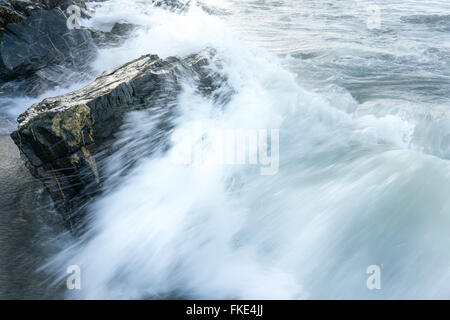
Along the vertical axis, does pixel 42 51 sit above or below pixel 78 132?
above

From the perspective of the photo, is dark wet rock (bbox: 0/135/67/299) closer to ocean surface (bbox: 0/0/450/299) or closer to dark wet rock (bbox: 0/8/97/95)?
ocean surface (bbox: 0/0/450/299)

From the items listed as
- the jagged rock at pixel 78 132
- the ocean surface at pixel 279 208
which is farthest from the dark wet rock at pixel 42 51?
the jagged rock at pixel 78 132

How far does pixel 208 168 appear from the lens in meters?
4.14

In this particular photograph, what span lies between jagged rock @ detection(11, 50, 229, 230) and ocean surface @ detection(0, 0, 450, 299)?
0.20 m

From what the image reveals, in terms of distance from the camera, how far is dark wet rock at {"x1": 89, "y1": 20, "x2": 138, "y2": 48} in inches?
308

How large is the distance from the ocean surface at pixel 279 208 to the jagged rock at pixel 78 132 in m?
0.20

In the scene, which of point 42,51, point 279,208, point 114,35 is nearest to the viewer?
point 279,208

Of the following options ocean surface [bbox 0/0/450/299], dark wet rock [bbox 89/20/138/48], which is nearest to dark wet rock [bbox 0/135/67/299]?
ocean surface [bbox 0/0/450/299]

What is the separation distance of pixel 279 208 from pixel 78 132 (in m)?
2.61

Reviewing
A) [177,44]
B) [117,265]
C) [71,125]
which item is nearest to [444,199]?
[117,265]

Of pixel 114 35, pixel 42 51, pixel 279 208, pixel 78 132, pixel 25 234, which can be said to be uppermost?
pixel 114 35

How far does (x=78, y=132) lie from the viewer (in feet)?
10.6

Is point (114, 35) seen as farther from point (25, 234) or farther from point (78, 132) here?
point (25, 234)

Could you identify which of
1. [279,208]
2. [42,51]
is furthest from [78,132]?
[42,51]
